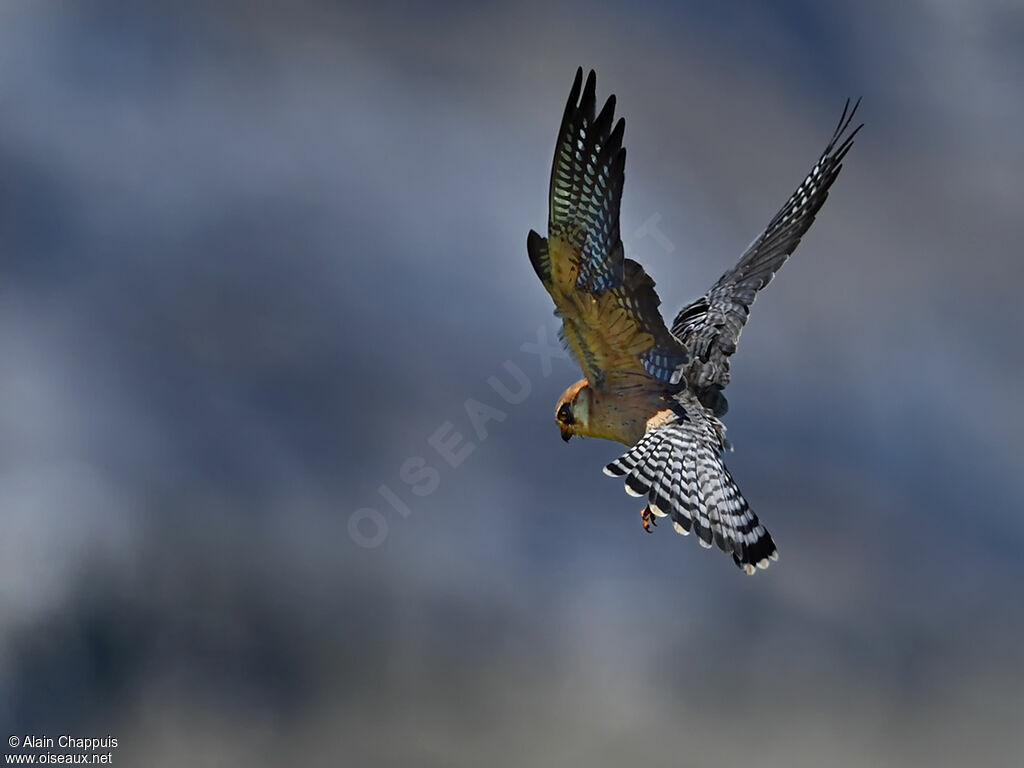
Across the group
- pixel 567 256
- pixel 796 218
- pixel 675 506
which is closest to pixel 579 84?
pixel 567 256

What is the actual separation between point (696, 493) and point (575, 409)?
118 cm

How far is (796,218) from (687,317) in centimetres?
132

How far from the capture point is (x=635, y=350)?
322 inches

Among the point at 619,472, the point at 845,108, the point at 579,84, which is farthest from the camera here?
the point at 845,108

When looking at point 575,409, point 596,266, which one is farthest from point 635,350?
point 596,266

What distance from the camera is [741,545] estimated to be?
782cm

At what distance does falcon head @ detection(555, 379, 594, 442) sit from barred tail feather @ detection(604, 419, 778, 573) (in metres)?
0.66

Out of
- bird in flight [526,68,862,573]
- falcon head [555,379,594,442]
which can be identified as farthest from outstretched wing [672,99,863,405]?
falcon head [555,379,594,442]

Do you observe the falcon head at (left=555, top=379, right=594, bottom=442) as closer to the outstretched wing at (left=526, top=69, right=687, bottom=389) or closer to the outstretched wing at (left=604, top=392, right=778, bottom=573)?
the outstretched wing at (left=526, top=69, right=687, bottom=389)

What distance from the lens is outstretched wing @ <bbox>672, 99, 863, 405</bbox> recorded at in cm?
864

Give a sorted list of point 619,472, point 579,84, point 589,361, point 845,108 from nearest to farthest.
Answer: point 579,84, point 619,472, point 589,361, point 845,108

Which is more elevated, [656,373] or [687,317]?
[687,317]

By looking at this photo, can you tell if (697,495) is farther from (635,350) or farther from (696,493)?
(635,350)

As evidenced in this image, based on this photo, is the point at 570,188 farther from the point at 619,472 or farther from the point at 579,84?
the point at 619,472
